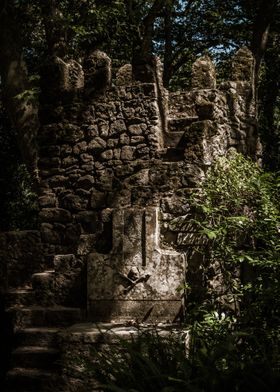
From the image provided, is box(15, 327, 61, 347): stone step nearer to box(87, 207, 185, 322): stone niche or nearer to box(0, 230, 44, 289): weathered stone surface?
box(87, 207, 185, 322): stone niche

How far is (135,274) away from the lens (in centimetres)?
582

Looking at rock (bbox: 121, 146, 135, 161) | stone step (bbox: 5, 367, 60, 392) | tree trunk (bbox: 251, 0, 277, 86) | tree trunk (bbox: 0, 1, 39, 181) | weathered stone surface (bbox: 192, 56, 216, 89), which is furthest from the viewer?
tree trunk (bbox: 251, 0, 277, 86)

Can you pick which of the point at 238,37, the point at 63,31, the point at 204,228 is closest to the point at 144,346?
the point at 204,228

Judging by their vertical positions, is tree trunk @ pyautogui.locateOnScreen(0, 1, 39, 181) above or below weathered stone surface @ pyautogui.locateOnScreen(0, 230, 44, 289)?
above

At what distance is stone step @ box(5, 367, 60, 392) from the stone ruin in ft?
1.43

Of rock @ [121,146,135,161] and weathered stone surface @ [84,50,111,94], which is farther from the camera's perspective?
weathered stone surface @ [84,50,111,94]

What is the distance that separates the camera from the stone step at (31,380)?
5348mm

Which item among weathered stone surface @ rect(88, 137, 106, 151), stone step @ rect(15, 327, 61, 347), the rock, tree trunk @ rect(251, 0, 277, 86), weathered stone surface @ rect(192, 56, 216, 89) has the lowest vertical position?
stone step @ rect(15, 327, 61, 347)

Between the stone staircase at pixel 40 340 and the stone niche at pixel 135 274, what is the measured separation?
396 millimetres

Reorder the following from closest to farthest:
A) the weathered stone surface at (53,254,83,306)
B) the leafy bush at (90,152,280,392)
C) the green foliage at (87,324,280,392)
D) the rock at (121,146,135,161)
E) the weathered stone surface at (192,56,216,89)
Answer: the green foliage at (87,324,280,392)
the leafy bush at (90,152,280,392)
the weathered stone surface at (53,254,83,306)
the rock at (121,146,135,161)
the weathered stone surface at (192,56,216,89)

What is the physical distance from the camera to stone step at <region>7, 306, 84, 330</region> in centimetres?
603

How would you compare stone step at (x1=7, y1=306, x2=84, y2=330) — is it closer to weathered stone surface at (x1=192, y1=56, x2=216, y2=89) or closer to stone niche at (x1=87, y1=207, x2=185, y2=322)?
stone niche at (x1=87, y1=207, x2=185, y2=322)

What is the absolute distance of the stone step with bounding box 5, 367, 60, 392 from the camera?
535 cm

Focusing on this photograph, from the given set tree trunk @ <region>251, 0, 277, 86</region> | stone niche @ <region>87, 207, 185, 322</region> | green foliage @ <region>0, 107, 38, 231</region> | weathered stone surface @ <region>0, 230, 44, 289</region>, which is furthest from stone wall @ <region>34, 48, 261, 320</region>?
green foliage @ <region>0, 107, 38, 231</region>
